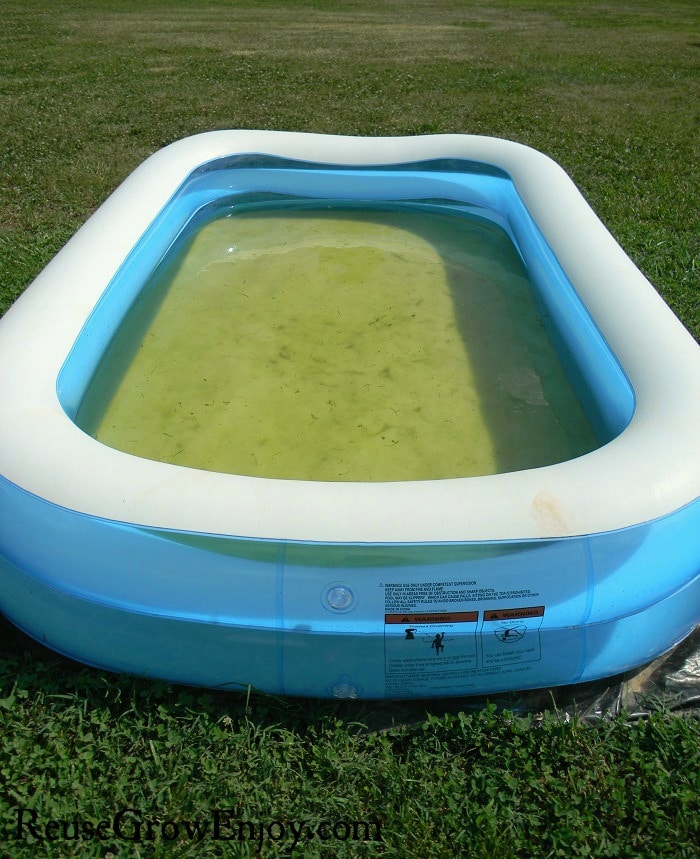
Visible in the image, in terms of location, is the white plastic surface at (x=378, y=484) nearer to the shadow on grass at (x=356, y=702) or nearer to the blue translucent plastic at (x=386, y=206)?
the blue translucent plastic at (x=386, y=206)

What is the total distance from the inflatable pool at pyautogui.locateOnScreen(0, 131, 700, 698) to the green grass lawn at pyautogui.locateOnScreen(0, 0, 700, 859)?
0.13 m

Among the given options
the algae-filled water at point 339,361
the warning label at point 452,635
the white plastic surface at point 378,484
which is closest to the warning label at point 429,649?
the warning label at point 452,635

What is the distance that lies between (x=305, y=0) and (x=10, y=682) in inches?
406

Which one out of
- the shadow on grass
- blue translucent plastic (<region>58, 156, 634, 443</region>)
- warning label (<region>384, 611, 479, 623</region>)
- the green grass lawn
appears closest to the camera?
the green grass lawn

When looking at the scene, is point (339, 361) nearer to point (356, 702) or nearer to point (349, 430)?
point (349, 430)

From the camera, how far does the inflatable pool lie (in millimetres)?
1641


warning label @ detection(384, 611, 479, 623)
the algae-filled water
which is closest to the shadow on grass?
warning label @ detection(384, 611, 479, 623)

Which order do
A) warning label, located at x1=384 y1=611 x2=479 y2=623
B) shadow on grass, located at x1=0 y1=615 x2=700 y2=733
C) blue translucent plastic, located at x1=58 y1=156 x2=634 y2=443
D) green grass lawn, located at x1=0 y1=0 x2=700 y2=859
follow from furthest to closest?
blue translucent plastic, located at x1=58 y1=156 x2=634 y2=443, shadow on grass, located at x1=0 y1=615 x2=700 y2=733, warning label, located at x1=384 y1=611 x2=479 y2=623, green grass lawn, located at x1=0 y1=0 x2=700 y2=859

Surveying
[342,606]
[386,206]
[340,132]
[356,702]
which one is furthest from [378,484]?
[340,132]

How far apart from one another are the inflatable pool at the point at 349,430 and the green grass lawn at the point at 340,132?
13cm

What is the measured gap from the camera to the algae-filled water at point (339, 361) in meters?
2.34

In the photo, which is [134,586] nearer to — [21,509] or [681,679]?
[21,509]

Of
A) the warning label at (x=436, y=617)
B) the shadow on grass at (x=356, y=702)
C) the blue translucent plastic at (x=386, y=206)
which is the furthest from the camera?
the blue translucent plastic at (x=386, y=206)

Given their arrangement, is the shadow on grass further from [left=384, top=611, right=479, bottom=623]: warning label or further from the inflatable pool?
[left=384, top=611, right=479, bottom=623]: warning label
